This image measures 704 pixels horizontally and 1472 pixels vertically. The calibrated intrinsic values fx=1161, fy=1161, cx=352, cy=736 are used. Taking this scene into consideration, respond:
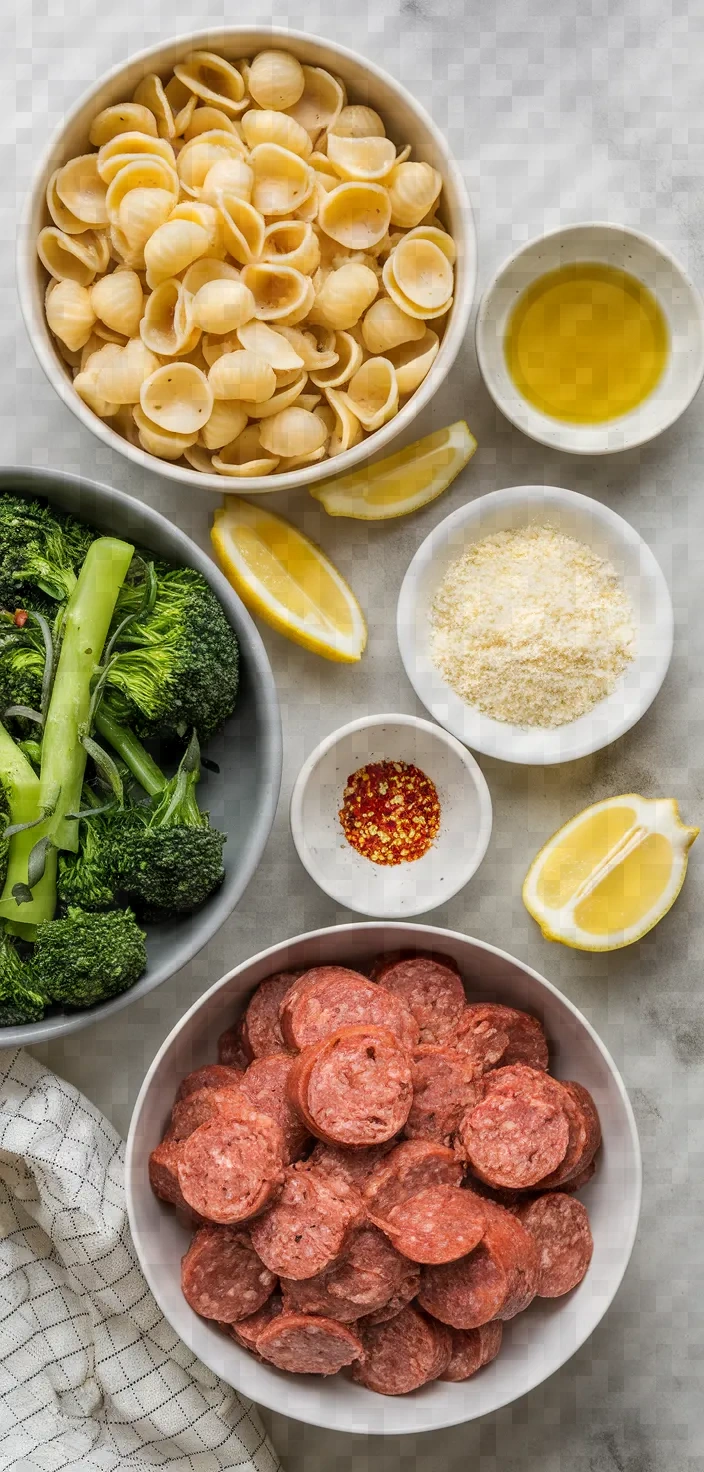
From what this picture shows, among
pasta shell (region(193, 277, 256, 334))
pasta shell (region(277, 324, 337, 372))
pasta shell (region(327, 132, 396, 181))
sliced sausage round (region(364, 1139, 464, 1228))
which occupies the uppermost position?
pasta shell (region(327, 132, 396, 181))

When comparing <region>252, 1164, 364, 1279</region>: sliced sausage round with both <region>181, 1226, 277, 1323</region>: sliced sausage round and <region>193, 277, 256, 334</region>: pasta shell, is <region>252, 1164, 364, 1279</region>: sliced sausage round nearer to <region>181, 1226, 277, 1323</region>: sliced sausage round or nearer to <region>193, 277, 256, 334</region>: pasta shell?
<region>181, 1226, 277, 1323</region>: sliced sausage round

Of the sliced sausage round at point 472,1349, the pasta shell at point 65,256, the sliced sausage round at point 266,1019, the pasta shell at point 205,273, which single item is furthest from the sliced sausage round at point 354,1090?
the pasta shell at point 65,256

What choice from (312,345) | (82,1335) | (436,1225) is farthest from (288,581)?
(82,1335)

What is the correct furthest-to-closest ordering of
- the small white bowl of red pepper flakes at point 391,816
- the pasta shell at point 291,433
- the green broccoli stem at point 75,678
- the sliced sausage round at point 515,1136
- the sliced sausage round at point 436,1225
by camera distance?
the small white bowl of red pepper flakes at point 391,816
the pasta shell at point 291,433
the green broccoli stem at point 75,678
the sliced sausage round at point 515,1136
the sliced sausage round at point 436,1225

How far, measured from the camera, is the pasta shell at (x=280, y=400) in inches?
90.0

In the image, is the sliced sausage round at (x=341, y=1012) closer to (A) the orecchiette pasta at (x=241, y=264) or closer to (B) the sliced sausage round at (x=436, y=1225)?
(B) the sliced sausage round at (x=436, y=1225)

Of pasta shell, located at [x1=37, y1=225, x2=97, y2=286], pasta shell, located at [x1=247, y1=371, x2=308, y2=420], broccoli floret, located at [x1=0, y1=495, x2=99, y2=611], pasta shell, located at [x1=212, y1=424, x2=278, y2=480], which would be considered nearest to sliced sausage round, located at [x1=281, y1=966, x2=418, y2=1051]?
broccoli floret, located at [x1=0, y1=495, x2=99, y2=611]

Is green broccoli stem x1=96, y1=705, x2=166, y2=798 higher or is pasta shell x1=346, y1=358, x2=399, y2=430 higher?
pasta shell x1=346, y1=358, x2=399, y2=430

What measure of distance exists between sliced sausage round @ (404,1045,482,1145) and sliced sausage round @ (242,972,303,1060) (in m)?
0.27

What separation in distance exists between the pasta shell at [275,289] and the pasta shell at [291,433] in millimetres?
187

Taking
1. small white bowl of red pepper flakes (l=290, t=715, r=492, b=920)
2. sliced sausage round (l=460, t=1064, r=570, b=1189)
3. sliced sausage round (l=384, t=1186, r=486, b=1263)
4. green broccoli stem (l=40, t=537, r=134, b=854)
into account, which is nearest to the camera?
sliced sausage round (l=384, t=1186, r=486, b=1263)

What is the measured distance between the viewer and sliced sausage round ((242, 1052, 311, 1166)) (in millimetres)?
2115

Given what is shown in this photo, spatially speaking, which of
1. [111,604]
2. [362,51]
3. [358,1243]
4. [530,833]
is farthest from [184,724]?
[362,51]

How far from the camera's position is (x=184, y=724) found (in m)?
2.25
